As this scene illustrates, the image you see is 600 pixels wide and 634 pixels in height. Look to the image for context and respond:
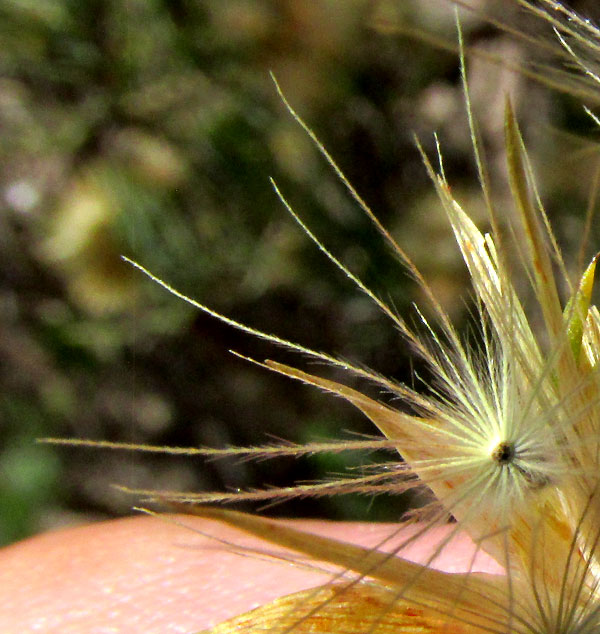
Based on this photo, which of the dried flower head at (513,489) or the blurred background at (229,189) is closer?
the dried flower head at (513,489)

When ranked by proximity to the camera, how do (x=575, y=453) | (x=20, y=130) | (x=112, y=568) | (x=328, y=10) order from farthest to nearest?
1. (x=20, y=130)
2. (x=328, y=10)
3. (x=112, y=568)
4. (x=575, y=453)

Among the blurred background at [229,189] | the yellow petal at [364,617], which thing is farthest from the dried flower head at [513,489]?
the blurred background at [229,189]

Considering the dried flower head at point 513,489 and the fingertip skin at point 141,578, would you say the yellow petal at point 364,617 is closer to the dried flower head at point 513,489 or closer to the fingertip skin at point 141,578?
the dried flower head at point 513,489

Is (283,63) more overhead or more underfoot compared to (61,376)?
more overhead

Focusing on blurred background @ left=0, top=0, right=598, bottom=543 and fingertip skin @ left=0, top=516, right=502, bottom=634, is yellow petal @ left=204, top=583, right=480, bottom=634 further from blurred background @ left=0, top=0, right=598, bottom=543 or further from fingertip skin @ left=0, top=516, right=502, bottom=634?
blurred background @ left=0, top=0, right=598, bottom=543

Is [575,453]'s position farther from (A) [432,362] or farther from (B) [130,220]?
(B) [130,220]

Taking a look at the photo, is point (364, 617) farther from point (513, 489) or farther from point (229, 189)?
point (229, 189)

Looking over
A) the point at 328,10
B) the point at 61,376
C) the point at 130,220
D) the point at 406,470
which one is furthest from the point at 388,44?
the point at 406,470
